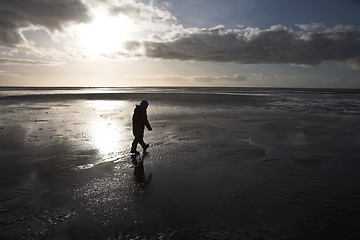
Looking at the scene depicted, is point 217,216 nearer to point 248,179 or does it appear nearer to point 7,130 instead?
point 248,179

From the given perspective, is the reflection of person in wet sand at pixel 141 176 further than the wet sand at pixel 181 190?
Yes

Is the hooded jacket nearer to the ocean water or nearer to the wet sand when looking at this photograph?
the wet sand

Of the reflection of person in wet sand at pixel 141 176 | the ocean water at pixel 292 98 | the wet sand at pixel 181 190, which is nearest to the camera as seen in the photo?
the wet sand at pixel 181 190

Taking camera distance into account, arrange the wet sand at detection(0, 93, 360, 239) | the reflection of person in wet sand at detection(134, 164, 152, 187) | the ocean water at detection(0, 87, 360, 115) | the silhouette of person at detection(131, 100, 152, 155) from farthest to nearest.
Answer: the ocean water at detection(0, 87, 360, 115), the silhouette of person at detection(131, 100, 152, 155), the reflection of person in wet sand at detection(134, 164, 152, 187), the wet sand at detection(0, 93, 360, 239)

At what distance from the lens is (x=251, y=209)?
4.79 meters

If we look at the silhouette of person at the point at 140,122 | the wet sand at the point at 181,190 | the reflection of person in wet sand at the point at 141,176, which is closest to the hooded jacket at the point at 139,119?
the silhouette of person at the point at 140,122

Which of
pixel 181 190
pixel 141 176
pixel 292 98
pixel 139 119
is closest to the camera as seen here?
pixel 181 190

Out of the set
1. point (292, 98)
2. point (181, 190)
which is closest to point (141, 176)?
point (181, 190)

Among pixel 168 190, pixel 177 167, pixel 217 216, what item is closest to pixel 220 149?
pixel 177 167

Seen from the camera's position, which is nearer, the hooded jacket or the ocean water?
the hooded jacket

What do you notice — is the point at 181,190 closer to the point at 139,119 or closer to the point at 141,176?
the point at 141,176

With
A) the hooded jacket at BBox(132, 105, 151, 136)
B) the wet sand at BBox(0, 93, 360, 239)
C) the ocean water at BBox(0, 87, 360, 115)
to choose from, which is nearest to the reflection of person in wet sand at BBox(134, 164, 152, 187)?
the wet sand at BBox(0, 93, 360, 239)

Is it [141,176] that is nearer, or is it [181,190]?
[181,190]

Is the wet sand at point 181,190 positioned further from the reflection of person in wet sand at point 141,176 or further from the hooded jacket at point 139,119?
the hooded jacket at point 139,119
